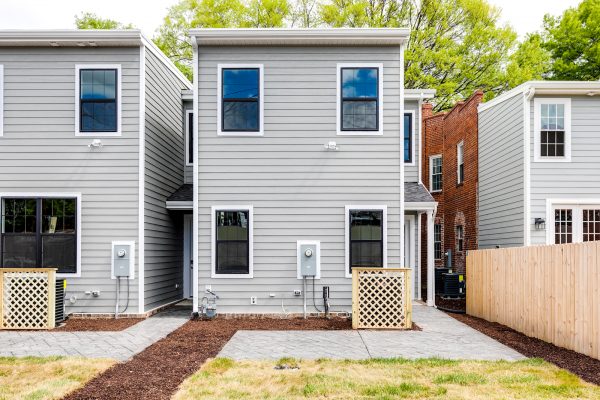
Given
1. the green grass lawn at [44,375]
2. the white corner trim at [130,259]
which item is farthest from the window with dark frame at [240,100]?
the green grass lawn at [44,375]

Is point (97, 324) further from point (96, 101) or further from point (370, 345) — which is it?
point (370, 345)

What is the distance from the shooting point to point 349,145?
468 inches

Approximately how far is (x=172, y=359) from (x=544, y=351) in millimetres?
5334

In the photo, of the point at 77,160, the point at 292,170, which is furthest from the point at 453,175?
the point at 77,160

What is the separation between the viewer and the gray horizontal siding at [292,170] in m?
11.8

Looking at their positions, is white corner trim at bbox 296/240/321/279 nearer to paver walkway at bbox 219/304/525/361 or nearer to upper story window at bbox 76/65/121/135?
paver walkway at bbox 219/304/525/361

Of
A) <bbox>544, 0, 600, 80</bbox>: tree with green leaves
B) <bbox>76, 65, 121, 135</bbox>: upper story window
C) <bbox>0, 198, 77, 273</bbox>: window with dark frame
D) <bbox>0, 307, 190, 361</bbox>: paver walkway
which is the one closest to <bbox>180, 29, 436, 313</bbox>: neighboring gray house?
<bbox>76, 65, 121, 135</bbox>: upper story window

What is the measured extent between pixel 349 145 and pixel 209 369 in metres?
6.08

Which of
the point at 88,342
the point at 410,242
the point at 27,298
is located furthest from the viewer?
the point at 410,242

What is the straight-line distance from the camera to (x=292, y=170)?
1191cm

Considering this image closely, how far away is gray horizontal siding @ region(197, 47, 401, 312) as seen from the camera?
11750 millimetres

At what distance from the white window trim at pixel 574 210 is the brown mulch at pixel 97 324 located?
936cm

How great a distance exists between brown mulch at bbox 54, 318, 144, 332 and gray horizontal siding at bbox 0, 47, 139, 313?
1572 millimetres

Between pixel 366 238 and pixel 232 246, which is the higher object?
pixel 366 238
